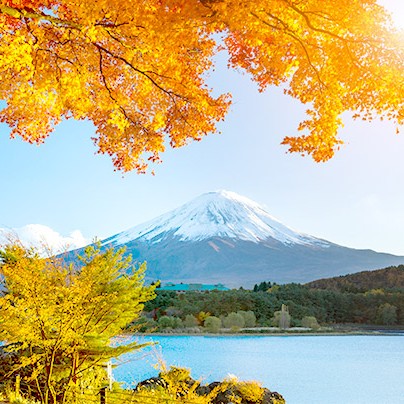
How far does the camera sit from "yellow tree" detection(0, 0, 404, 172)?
4.54 m

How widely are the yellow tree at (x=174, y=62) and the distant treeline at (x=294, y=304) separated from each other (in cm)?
3315

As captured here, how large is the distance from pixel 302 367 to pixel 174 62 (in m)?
16.9

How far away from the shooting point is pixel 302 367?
68.6 ft

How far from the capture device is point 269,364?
70.0 feet

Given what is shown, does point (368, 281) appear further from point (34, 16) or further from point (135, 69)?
point (34, 16)

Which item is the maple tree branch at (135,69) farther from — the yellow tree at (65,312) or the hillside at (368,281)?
the hillside at (368,281)

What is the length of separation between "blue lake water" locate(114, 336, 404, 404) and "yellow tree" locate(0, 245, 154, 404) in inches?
42.1

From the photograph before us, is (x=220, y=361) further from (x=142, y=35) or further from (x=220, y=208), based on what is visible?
(x=220, y=208)

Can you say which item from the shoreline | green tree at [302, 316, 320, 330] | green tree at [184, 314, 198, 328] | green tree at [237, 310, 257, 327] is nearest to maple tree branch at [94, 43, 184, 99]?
the shoreline

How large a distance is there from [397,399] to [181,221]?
103 m

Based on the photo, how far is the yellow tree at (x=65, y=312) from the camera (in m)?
6.76

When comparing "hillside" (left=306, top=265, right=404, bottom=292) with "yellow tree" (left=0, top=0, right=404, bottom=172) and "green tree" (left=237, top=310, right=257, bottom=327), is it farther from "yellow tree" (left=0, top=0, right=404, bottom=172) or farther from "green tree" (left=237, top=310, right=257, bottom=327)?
"yellow tree" (left=0, top=0, right=404, bottom=172)

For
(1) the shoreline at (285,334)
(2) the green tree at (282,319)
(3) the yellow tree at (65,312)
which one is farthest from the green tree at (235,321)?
(3) the yellow tree at (65,312)

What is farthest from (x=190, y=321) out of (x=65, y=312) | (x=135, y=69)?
(x=135, y=69)
